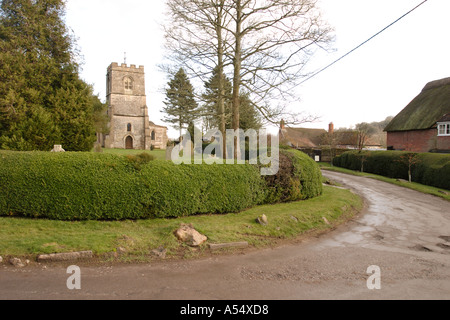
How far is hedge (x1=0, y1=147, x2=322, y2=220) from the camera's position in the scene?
7.77 m

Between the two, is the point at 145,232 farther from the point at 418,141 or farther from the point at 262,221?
the point at 418,141

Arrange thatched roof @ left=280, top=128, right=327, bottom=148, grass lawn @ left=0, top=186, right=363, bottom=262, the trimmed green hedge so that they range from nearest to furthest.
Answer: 1. grass lawn @ left=0, top=186, right=363, bottom=262
2. the trimmed green hedge
3. thatched roof @ left=280, top=128, right=327, bottom=148

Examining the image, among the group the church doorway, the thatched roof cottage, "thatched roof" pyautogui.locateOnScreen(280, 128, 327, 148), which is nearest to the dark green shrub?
the thatched roof cottage

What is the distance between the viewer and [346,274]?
18.2 ft

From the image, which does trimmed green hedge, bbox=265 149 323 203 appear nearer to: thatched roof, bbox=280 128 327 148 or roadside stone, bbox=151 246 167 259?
roadside stone, bbox=151 246 167 259

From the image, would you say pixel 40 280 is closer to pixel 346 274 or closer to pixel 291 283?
pixel 291 283

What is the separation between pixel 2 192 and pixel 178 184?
4.62 m

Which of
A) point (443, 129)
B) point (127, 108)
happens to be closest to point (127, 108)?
point (127, 108)

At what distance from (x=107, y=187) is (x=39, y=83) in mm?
7000

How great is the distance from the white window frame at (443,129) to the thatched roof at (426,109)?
3.03 ft

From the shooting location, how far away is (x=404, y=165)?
23844mm

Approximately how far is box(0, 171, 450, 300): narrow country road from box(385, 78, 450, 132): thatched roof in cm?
2934

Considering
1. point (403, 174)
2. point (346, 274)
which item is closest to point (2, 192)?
point (346, 274)

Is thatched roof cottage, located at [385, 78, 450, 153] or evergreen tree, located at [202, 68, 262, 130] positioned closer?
evergreen tree, located at [202, 68, 262, 130]
